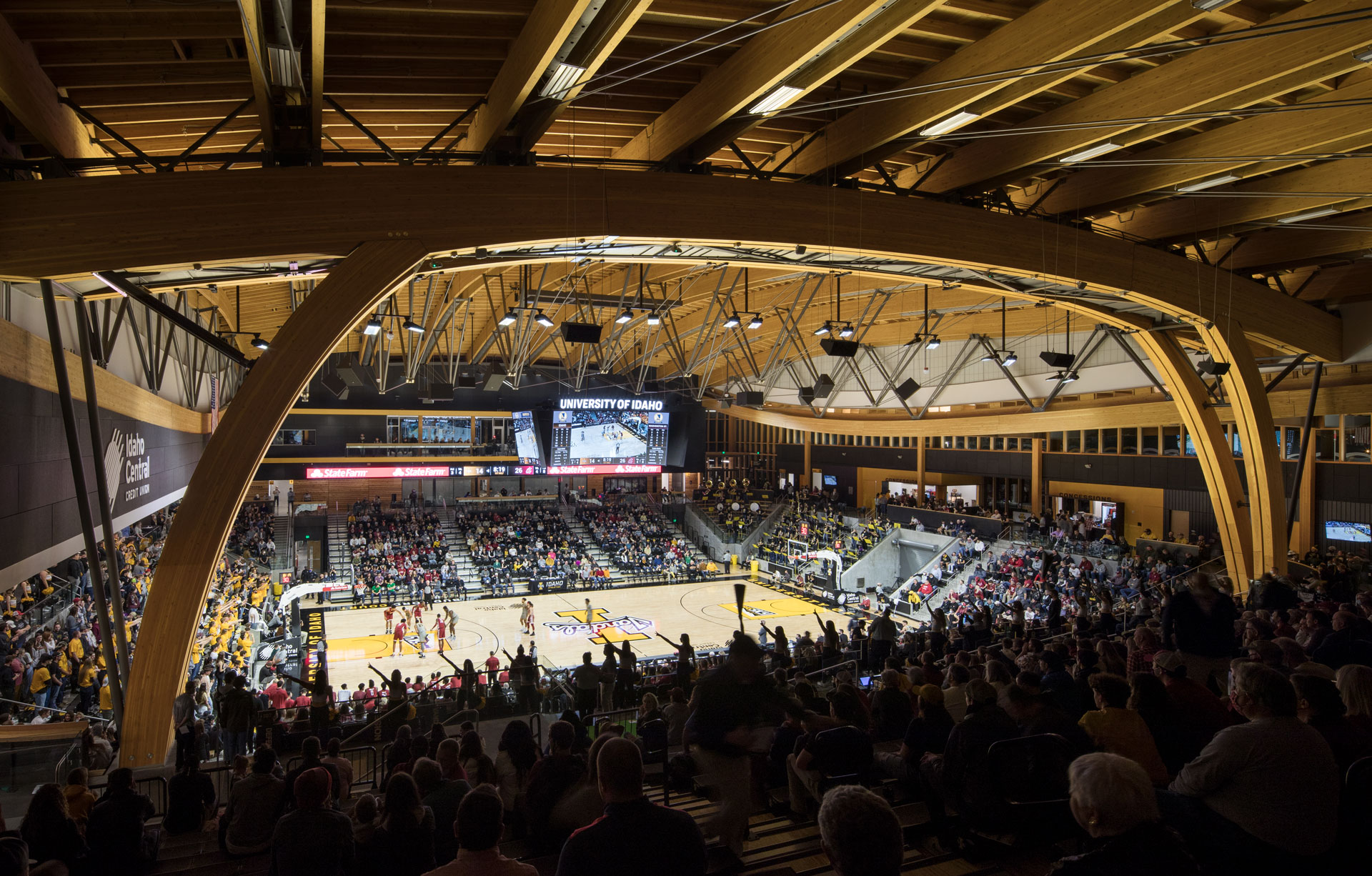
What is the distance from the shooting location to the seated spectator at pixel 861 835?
1.84 meters

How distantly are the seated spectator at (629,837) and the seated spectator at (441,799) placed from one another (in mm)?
1922

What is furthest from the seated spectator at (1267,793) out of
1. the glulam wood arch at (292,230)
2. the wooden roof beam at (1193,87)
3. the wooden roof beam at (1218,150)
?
the wooden roof beam at (1218,150)

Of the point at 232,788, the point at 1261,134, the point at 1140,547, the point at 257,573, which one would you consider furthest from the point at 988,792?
the point at 257,573

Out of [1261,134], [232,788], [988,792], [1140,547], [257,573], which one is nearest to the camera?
[988,792]

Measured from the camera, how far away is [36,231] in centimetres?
662

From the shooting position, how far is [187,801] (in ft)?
17.1

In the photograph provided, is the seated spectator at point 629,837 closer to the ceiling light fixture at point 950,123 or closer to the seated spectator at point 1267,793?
the seated spectator at point 1267,793

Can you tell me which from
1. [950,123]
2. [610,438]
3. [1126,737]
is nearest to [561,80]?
[950,123]

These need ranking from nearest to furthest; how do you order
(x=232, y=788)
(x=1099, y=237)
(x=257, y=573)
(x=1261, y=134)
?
(x=232, y=788)
(x=1261, y=134)
(x=1099, y=237)
(x=257, y=573)

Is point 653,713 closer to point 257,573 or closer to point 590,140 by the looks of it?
point 590,140

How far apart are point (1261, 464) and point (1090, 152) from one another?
882 cm

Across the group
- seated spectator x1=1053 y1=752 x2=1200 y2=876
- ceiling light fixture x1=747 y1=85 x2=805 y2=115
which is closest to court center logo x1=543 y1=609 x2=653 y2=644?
ceiling light fixture x1=747 y1=85 x2=805 y2=115

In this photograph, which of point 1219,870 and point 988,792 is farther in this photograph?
point 988,792

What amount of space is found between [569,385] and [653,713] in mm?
25903
